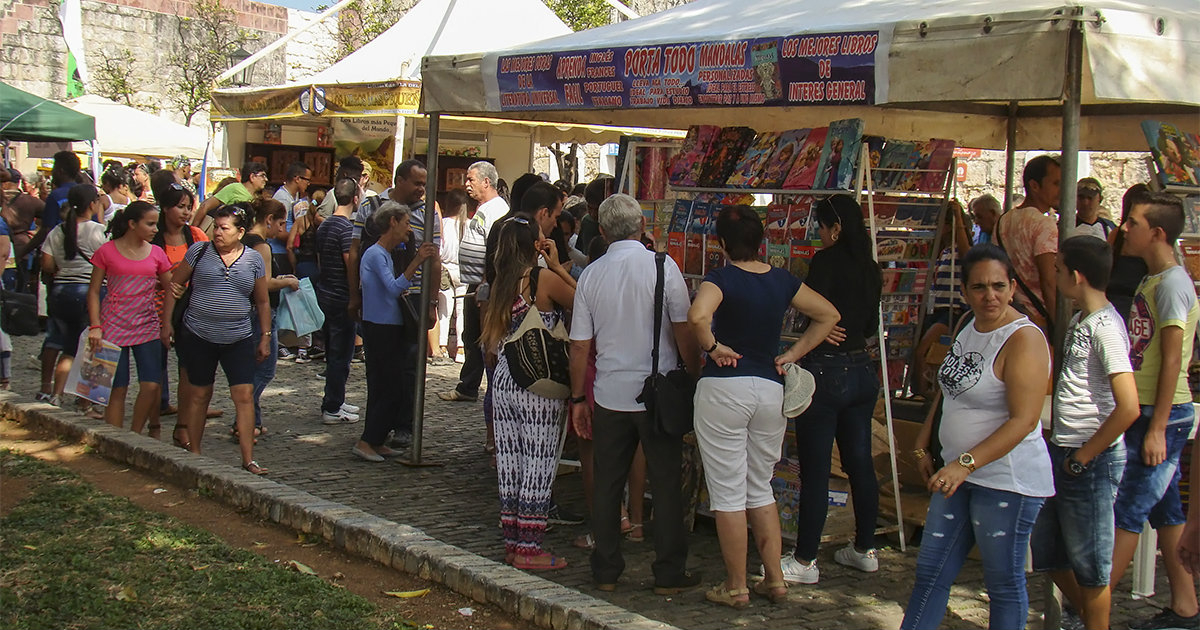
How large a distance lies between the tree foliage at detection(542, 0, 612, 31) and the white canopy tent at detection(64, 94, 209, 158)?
745 centimetres

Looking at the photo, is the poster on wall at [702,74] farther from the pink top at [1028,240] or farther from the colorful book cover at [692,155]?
the pink top at [1028,240]

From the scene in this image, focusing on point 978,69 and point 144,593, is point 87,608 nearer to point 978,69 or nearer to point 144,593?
point 144,593

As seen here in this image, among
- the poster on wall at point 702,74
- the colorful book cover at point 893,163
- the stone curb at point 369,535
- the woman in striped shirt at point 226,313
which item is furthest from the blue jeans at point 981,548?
the woman in striped shirt at point 226,313

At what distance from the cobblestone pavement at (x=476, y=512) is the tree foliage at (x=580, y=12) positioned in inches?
487

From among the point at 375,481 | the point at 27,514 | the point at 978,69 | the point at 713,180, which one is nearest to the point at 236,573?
the point at 27,514

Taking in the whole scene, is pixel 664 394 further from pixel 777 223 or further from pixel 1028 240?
pixel 1028 240

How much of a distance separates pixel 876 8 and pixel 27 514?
5.16m

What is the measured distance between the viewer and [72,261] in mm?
9031

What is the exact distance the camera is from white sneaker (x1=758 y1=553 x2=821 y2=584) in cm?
554

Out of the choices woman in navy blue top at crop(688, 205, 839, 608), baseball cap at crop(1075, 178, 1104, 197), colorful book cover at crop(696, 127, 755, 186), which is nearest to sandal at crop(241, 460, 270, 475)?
colorful book cover at crop(696, 127, 755, 186)

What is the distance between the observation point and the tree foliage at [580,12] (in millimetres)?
21766

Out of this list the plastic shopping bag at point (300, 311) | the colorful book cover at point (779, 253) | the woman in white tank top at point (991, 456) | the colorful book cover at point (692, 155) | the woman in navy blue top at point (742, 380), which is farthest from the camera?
the plastic shopping bag at point (300, 311)

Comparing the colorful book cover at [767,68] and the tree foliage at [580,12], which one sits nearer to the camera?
the colorful book cover at [767,68]

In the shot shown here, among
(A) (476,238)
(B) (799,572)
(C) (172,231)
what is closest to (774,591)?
(B) (799,572)
